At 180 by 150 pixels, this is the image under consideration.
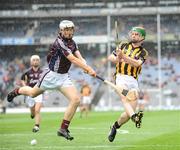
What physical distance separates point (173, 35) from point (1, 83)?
13.9 m

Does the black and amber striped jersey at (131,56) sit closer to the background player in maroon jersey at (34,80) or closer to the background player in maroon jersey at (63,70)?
the background player in maroon jersey at (63,70)

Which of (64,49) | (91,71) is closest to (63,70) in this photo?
(64,49)

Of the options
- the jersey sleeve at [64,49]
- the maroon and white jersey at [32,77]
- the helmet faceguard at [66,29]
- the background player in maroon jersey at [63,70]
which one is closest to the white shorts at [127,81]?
the background player in maroon jersey at [63,70]

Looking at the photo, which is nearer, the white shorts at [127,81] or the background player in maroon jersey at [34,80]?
the white shorts at [127,81]

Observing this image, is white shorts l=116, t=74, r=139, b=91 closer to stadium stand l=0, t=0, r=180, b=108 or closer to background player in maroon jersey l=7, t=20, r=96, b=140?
background player in maroon jersey l=7, t=20, r=96, b=140

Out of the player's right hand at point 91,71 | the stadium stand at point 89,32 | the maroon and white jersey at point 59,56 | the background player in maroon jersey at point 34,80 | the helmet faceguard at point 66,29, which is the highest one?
the helmet faceguard at point 66,29

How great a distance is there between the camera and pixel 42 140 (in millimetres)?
12727

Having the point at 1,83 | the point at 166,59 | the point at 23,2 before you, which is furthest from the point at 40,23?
the point at 166,59

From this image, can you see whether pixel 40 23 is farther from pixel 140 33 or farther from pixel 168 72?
pixel 140 33

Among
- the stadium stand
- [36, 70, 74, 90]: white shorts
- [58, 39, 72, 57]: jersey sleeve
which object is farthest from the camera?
the stadium stand

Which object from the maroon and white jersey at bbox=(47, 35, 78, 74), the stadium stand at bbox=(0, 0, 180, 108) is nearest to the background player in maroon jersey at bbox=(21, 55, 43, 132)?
the maroon and white jersey at bbox=(47, 35, 78, 74)

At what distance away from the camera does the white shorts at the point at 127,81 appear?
37.9 ft

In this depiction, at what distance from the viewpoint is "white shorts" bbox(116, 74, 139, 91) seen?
11566 mm

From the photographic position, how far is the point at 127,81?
11.6 metres
